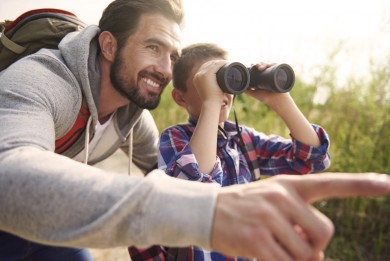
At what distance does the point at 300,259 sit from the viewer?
57 cm

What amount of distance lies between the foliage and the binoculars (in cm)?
129

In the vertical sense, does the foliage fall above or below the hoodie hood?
below

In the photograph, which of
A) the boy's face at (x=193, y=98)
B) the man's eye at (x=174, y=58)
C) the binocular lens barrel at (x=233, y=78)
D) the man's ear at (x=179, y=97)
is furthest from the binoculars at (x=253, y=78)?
the man's eye at (x=174, y=58)

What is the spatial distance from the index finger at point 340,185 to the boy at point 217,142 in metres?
0.85

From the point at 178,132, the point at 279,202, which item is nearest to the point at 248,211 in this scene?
the point at 279,202

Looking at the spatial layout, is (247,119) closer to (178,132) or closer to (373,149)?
(373,149)

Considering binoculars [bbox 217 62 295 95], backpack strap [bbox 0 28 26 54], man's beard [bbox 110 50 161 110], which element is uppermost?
binoculars [bbox 217 62 295 95]

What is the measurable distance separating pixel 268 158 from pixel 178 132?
52 cm

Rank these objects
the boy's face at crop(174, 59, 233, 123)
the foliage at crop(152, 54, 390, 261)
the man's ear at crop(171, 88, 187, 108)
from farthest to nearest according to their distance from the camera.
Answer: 1. the foliage at crop(152, 54, 390, 261)
2. the man's ear at crop(171, 88, 187, 108)
3. the boy's face at crop(174, 59, 233, 123)

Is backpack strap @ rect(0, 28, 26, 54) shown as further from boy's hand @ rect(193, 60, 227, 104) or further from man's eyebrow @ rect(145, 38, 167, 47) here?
boy's hand @ rect(193, 60, 227, 104)

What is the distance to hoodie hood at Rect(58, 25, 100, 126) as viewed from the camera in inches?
67.8

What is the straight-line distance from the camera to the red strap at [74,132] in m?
1.82

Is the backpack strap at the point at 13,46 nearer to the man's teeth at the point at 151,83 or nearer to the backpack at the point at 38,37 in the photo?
the backpack at the point at 38,37

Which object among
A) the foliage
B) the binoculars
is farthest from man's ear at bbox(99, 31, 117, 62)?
the foliage
